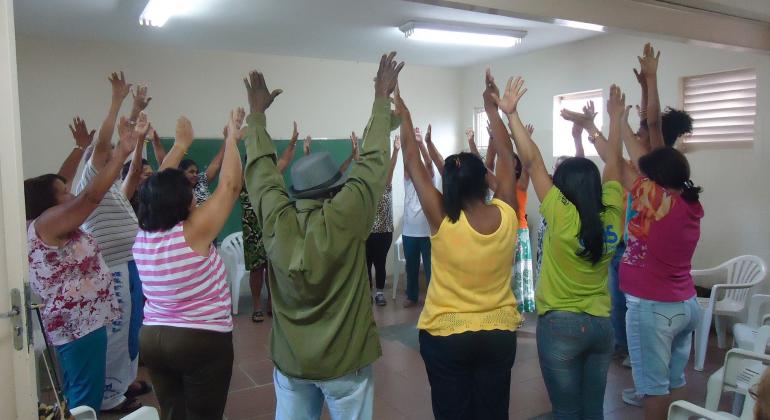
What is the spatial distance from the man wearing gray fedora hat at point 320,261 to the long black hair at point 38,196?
1.27 meters

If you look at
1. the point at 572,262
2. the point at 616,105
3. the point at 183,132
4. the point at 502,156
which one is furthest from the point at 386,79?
the point at 616,105

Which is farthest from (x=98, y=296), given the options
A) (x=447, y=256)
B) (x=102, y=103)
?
(x=102, y=103)

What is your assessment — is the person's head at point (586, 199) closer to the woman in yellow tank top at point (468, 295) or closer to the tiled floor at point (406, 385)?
the woman in yellow tank top at point (468, 295)

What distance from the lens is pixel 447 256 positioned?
1893mm

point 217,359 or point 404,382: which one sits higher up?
point 217,359

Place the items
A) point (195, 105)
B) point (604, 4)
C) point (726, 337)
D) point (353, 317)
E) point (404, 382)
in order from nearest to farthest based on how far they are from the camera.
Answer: point (353, 317)
point (604, 4)
point (404, 382)
point (726, 337)
point (195, 105)

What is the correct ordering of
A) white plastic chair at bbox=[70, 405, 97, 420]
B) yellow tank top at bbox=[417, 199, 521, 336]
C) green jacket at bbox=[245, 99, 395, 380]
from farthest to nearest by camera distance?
yellow tank top at bbox=[417, 199, 521, 336], white plastic chair at bbox=[70, 405, 97, 420], green jacket at bbox=[245, 99, 395, 380]

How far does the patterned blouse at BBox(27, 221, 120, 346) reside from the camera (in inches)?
90.0

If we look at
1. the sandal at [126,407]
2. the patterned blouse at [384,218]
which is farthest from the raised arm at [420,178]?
the patterned blouse at [384,218]

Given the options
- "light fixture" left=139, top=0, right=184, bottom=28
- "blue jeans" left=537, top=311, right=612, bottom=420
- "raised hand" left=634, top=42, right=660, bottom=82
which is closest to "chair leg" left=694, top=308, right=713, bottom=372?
"raised hand" left=634, top=42, right=660, bottom=82

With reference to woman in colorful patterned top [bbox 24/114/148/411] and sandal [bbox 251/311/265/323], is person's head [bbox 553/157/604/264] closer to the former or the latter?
woman in colorful patterned top [bbox 24/114/148/411]

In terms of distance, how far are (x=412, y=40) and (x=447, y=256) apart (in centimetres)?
401

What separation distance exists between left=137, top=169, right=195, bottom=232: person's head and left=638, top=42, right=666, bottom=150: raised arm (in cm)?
226

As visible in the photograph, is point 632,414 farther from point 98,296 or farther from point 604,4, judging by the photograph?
point 98,296
